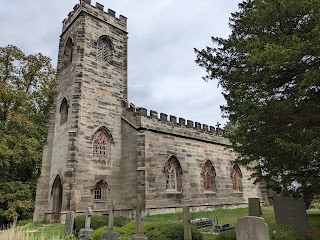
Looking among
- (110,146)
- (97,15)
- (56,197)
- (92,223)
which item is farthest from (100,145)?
(97,15)

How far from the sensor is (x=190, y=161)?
1892cm

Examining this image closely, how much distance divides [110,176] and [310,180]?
11.5 m

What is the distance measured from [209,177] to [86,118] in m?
10.2

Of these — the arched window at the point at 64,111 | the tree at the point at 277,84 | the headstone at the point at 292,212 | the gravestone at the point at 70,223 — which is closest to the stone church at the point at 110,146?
the arched window at the point at 64,111

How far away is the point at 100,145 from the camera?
56.4 feet

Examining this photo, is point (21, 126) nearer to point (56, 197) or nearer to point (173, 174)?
point (56, 197)

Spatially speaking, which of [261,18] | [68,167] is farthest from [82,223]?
[261,18]

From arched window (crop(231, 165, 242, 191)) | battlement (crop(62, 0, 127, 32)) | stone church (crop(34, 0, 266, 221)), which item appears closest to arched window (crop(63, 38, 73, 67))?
stone church (crop(34, 0, 266, 221))

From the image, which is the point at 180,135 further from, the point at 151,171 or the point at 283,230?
the point at 283,230

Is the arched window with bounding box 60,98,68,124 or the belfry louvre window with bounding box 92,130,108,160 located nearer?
the belfry louvre window with bounding box 92,130,108,160

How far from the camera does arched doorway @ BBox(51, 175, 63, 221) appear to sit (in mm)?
16438

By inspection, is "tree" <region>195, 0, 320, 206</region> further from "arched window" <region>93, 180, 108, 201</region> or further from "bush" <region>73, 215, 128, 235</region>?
"arched window" <region>93, 180, 108, 201</region>

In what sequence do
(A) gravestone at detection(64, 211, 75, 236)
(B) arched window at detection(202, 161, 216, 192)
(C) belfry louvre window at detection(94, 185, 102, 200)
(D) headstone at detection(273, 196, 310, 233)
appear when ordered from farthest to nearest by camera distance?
(B) arched window at detection(202, 161, 216, 192) → (C) belfry louvre window at detection(94, 185, 102, 200) → (A) gravestone at detection(64, 211, 75, 236) → (D) headstone at detection(273, 196, 310, 233)

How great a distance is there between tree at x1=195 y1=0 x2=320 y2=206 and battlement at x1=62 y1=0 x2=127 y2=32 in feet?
40.7
